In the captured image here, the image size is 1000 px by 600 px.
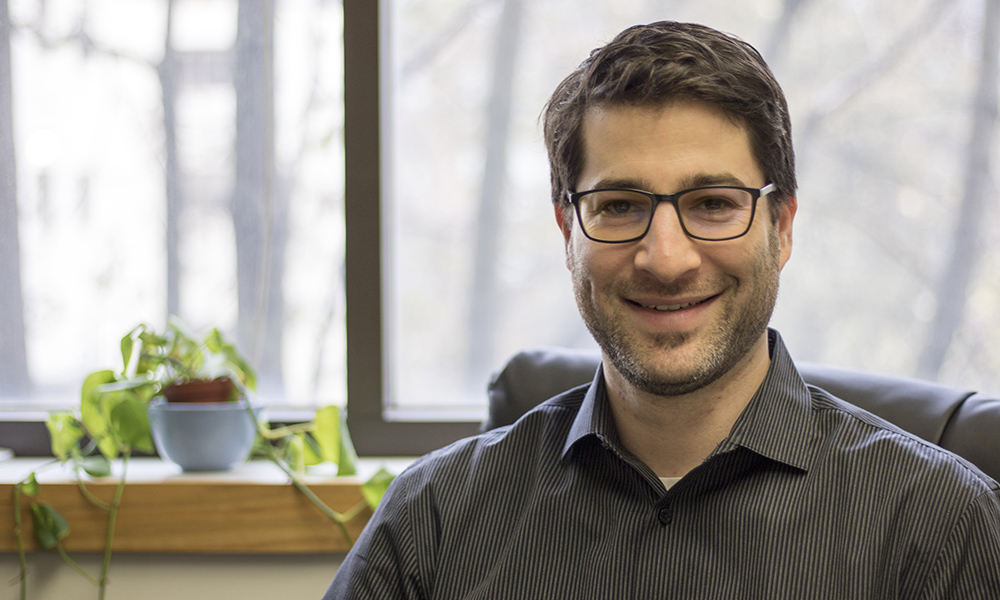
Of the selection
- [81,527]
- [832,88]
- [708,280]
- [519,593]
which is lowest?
[81,527]

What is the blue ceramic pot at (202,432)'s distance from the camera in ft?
4.75

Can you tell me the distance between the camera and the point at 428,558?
991 mm

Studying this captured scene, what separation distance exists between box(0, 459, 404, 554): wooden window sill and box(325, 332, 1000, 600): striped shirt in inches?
16.2

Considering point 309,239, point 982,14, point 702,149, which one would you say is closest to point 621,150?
point 702,149

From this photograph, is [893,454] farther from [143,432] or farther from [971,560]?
[143,432]

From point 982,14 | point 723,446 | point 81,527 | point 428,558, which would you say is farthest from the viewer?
point 982,14

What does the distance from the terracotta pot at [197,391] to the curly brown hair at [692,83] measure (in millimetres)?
812

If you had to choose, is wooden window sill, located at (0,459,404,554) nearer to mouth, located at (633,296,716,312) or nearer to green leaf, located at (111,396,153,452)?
green leaf, located at (111,396,153,452)

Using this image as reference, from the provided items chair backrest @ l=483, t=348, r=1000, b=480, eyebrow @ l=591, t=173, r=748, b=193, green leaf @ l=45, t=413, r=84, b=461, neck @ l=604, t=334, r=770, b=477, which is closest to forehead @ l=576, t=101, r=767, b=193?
eyebrow @ l=591, t=173, r=748, b=193

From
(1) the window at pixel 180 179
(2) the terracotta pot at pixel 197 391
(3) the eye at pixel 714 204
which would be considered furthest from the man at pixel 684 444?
(1) the window at pixel 180 179

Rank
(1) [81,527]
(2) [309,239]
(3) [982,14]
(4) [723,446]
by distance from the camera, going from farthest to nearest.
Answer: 1. (2) [309,239]
2. (3) [982,14]
3. (1) [81,527]
4. (4) [723,446]

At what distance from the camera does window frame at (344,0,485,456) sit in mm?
1609

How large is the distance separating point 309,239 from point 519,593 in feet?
3.34

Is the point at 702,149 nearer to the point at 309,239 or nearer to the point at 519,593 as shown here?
the point at 519,593
